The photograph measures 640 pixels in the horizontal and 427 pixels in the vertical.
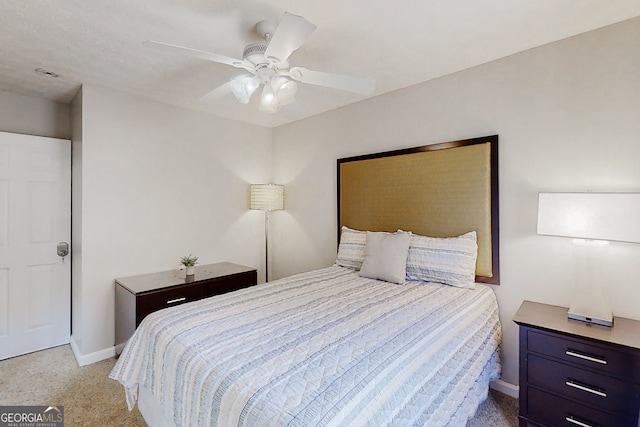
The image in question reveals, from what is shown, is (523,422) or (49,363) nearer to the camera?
(523,422)

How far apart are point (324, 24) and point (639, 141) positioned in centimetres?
193

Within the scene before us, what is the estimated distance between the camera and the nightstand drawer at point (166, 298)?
97.7 inches

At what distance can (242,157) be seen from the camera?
3.87 meters

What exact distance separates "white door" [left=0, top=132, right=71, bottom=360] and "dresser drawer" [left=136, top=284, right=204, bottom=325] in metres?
1.28

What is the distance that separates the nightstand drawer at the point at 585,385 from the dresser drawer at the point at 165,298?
8.41 ft

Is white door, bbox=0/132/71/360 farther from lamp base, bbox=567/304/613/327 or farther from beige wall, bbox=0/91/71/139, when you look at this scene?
lamp base, bbox=567/304/613/327

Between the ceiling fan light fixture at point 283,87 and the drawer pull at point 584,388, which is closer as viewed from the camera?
the drawer pull at point 584,388

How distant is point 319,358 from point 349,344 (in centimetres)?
17

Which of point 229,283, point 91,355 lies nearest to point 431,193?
point 229,283

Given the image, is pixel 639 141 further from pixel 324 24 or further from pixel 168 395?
pixel 168 395

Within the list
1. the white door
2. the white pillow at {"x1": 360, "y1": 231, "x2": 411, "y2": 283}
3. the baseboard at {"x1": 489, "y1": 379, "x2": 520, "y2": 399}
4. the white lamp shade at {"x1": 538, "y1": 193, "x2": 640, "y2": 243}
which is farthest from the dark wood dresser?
the white lamp shade at {"x1": 538, "y1": 193, "x2": 640, "y2": 243}

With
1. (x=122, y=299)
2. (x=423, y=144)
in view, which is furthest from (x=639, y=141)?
(x=122, y=299)

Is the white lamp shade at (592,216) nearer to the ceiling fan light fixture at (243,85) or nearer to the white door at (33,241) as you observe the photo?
the ceiling fan light fixture at (243,85)

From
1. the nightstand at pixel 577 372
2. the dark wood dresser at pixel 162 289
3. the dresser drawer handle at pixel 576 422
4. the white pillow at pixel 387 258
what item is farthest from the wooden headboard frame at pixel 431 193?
the dark wood dresser at pixel 162 289
